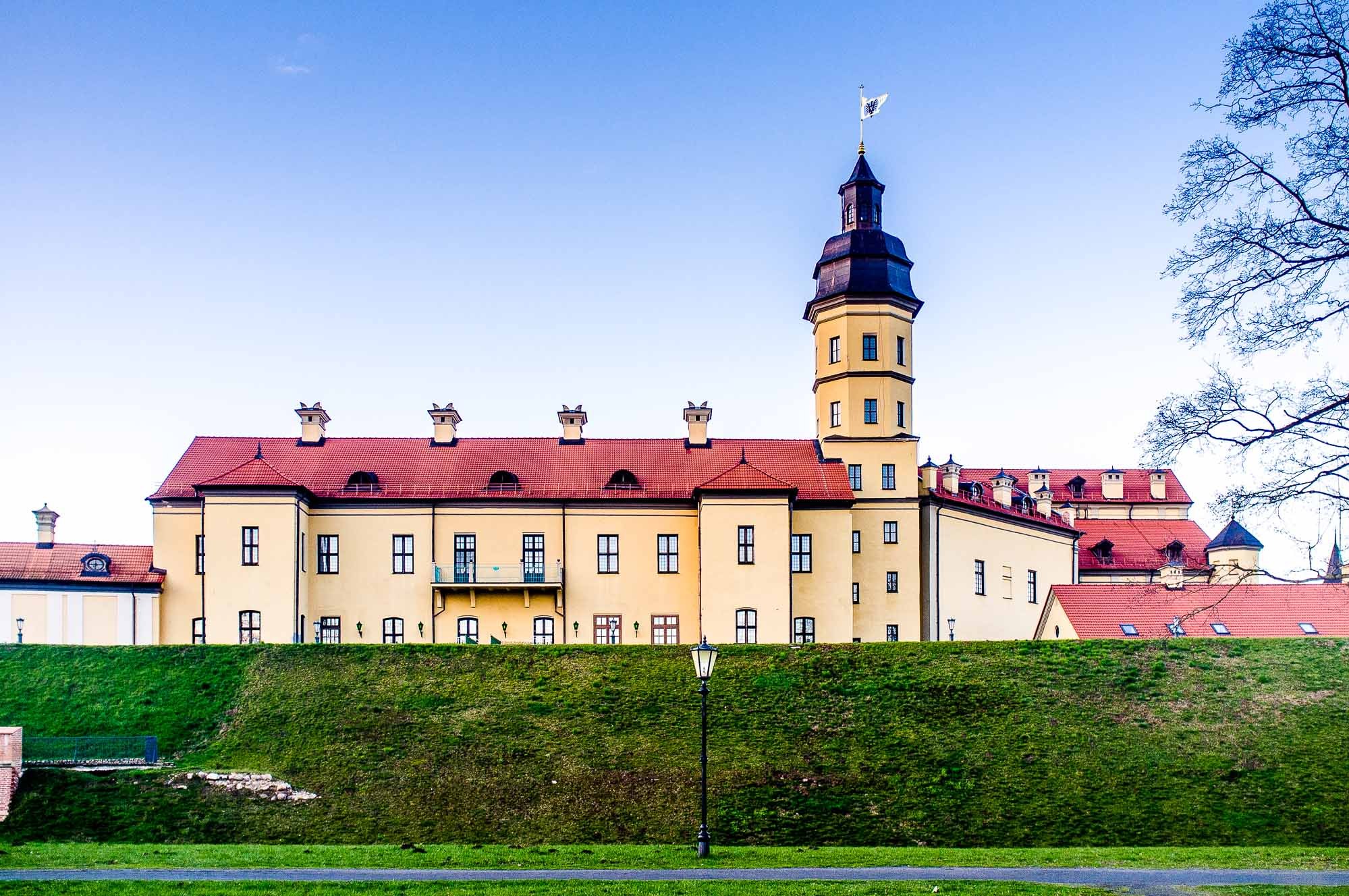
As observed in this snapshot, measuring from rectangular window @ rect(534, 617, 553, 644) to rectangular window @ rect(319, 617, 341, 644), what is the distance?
21.6ft

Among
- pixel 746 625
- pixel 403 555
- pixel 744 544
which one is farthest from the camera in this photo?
pixel 403 555

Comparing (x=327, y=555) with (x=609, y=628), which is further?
(x=609, y=628)

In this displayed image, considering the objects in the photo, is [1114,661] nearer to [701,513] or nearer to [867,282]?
[701,513]

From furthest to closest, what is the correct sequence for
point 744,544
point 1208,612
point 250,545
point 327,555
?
1. point 327,555
2. point 1208,612
3. point 744,544
4. point 250,545

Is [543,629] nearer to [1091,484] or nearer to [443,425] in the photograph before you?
[443,425]

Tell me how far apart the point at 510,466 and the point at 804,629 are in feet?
38.9

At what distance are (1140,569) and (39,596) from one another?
44.3m

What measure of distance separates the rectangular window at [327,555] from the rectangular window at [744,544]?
13672mm

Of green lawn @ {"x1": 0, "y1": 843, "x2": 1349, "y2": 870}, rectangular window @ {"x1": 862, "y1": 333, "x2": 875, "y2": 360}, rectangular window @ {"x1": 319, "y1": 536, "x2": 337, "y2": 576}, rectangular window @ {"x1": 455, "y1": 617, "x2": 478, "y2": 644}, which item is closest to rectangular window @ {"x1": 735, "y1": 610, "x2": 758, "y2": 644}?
rectangular window @ {"x1": 455, "y1": 617, "x2": 478, "y2": 644}

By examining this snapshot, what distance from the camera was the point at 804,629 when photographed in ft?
140

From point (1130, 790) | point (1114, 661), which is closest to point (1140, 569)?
point (1114, 661)

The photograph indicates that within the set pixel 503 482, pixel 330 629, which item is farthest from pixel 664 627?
pixel 330 629

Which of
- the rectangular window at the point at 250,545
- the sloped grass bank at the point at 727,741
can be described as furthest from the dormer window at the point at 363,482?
the sloped grass bank at the point at 727,741

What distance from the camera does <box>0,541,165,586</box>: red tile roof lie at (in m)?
40.6
